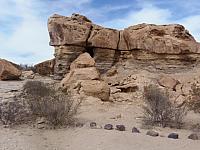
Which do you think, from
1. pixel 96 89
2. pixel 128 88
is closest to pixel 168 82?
pixel 128 88

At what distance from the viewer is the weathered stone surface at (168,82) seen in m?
21.7

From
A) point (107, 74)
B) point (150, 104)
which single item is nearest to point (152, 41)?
point (107, 74)

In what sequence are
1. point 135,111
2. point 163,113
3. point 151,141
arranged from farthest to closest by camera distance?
1. point 135,111
2. point 163,113
3. point 151,141

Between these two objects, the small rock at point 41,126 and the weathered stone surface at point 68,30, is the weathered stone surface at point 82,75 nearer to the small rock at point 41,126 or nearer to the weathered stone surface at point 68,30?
the weathered stone surface at point 68,30

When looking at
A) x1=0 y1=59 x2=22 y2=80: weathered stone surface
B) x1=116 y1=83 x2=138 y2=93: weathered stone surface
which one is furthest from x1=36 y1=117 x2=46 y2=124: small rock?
x1=0 y1=59 x2=22 y2=80: weathered stone surface

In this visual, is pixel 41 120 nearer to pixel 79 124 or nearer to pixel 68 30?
pixel 79 124

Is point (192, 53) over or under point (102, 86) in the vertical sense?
over

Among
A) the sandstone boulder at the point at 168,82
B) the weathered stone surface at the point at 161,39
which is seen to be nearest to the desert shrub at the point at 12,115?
the sandstone boulder at the point at 168,82

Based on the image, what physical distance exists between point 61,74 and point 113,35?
4.01 m

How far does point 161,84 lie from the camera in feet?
72.0

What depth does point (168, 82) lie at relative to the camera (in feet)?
72.0

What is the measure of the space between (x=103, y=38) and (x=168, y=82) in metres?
5.08

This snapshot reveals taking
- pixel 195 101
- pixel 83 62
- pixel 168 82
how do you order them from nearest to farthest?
pixel 195 101
pixel 168 82
pixel 83 62

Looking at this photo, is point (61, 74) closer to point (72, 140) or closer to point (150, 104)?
point (150, 104)
